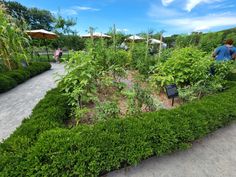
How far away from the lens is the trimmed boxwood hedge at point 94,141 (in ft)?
6.18

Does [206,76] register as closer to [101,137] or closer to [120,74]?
[120,74]

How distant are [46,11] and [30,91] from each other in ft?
120

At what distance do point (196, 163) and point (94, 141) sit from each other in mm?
1444

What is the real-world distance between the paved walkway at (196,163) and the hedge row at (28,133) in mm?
1027

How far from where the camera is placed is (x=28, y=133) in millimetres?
2248

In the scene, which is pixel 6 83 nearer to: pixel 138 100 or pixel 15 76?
pixel 15 76

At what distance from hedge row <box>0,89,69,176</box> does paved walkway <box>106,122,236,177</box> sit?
1027 mm

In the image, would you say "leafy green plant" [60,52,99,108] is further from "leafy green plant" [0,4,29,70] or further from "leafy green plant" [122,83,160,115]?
"leafy green plant" [0,4,29,70]

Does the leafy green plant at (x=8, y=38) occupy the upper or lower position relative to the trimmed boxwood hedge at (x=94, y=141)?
upper

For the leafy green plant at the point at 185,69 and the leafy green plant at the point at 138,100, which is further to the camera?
the leafy green plant at the point at 185,69

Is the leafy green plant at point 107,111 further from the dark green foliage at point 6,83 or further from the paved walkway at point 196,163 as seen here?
the dark green foliage at point 6,83

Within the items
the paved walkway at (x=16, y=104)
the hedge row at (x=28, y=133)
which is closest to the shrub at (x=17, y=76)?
the paved walkway at (x=16, y=104)

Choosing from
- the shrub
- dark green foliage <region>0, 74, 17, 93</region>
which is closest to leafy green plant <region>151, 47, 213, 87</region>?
dark green foliage <region>0, 74, 17, 93</region>

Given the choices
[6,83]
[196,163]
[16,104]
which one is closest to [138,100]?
[196,163]
